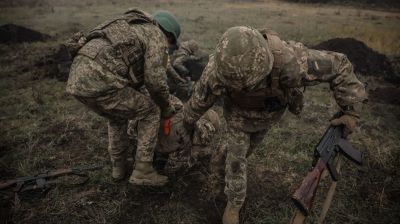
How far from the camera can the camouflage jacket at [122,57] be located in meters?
3.09

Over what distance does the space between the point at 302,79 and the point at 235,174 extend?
109 centimetres

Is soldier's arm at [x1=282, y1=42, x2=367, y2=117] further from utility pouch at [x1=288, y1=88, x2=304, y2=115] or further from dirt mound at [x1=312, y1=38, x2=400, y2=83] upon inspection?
dirt mound at [x1=312, y1=38, x2=400, y2=83]

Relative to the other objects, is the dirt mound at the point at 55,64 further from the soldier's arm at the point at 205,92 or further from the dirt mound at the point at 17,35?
the soldier's arm at the point at 205,92

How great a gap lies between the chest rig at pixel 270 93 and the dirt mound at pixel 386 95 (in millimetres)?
4011

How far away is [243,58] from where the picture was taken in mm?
2510

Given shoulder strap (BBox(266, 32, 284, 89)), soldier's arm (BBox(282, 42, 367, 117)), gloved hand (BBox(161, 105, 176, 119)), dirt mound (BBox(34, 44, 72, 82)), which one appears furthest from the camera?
dirt mound (BBox(34, 44, 72, 82))

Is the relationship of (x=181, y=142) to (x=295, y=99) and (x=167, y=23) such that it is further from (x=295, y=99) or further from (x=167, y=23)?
(x=295, y=99)

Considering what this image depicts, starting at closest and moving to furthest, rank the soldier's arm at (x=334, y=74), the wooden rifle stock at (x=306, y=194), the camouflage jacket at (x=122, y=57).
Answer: the wooden rifle stock at (x=306, y=194), the soldier's arm at (x=334, y=74), the camouflage jacket at (x=122, y=57)

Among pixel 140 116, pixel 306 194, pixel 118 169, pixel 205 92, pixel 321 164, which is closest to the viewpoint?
pixel 306 194

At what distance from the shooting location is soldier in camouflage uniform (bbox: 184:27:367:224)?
2.55 m

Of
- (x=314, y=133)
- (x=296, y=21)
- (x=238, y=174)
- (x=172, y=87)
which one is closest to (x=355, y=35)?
(x=296, y=21)

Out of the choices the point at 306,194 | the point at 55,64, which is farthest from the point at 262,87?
the point at 55,64

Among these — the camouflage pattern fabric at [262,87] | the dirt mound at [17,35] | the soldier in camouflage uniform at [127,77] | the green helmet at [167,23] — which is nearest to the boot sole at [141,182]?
the soldier in camouflage uniform at [127,77]

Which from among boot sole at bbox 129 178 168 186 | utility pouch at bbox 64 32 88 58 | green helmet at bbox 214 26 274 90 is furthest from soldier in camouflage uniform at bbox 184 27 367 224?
utility pouch at bbox 64 32 88 58
